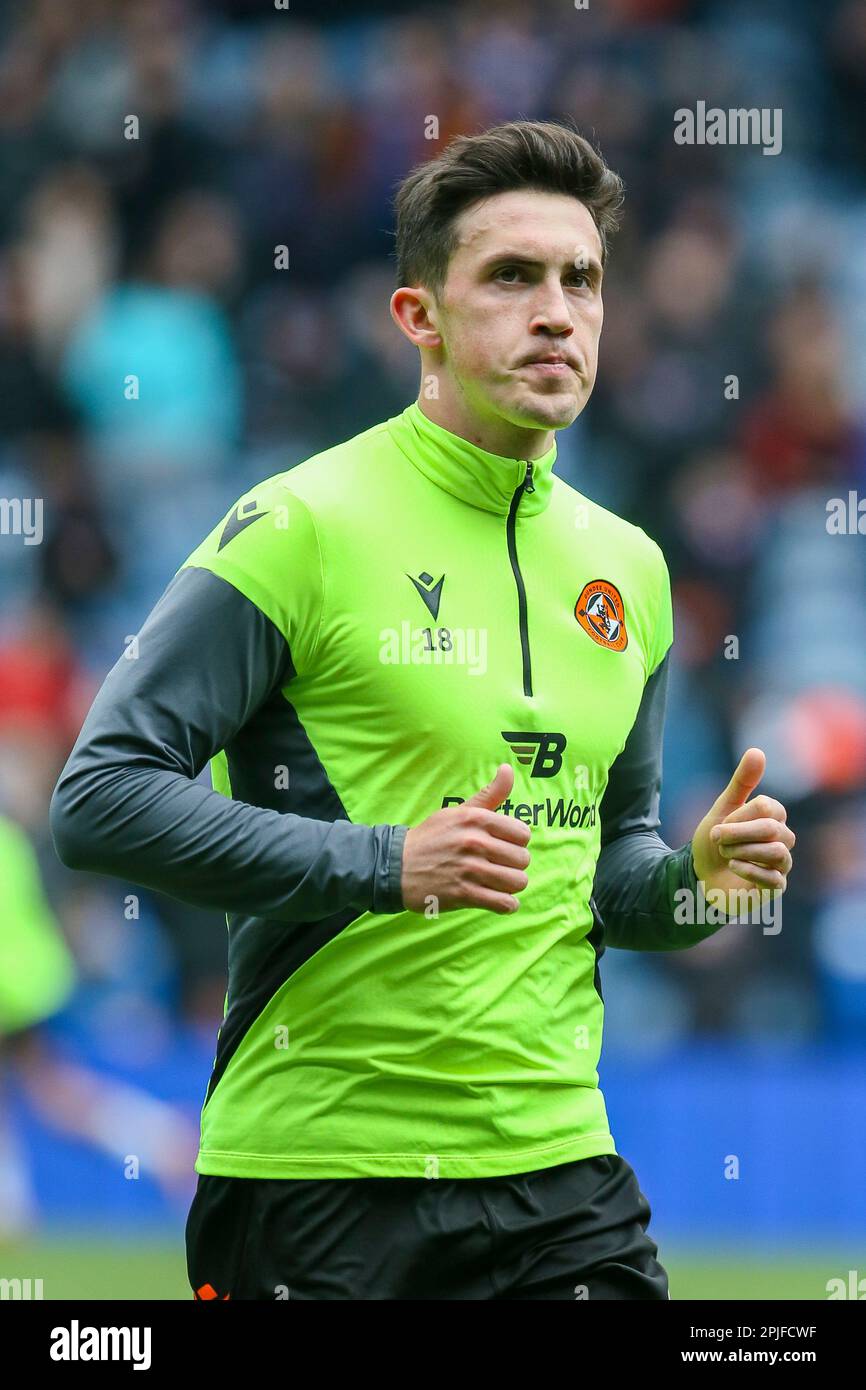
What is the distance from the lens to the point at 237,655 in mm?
3297

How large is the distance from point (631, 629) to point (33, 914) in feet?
19.3

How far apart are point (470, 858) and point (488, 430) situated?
2.99 feet

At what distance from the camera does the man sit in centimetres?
321

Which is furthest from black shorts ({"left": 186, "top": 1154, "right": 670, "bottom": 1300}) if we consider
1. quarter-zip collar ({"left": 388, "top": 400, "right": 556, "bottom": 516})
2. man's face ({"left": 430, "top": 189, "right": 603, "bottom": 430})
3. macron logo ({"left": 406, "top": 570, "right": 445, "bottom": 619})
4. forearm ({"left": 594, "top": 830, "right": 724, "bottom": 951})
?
man's face ({"left": 430, "top": 189, "right": 603, "bottom": 430})

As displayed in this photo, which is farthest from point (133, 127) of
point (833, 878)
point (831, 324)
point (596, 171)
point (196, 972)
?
point (596, 171)

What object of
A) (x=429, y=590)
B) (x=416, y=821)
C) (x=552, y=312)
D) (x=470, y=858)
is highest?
(x=552, y=312)

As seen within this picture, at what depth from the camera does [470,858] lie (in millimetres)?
3088

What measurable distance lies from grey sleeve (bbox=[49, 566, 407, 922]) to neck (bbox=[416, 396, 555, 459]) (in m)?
0.59

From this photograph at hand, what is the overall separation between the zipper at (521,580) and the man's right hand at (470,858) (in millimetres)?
379

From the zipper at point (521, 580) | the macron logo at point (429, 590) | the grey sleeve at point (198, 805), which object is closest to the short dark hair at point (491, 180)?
the zipper at point (521, 580)

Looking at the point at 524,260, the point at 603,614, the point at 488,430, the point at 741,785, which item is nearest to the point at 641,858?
the point at 741,785
